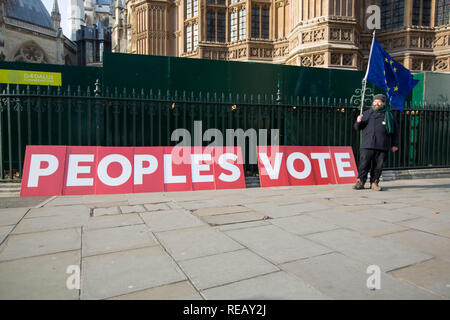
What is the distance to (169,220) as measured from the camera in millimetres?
3865

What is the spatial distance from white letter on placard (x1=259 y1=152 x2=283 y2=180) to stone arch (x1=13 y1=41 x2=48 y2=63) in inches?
1893

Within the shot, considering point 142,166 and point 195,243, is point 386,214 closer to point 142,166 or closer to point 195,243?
point 195,243

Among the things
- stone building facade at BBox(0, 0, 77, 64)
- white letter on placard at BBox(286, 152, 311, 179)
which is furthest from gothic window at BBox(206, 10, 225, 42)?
stone building facade at BBox(0, 0, 77, 64)

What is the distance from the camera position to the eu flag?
21.7ft

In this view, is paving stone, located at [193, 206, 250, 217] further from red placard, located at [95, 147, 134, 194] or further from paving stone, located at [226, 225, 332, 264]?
red placard, located at [95, 147, 134, 194]

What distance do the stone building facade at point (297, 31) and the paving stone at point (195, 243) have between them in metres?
13.1

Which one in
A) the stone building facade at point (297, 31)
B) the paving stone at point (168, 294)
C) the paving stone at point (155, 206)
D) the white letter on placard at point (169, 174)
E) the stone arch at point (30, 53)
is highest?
the stone arch at point (30, 53)

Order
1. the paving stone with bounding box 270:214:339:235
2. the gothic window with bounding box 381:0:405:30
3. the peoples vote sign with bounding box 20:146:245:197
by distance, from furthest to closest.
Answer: the gothic window with bounding box 381:0:405:30
the peoples vote sign with bounding box 20:146:245:197
the paving stone with bounding box 270:214:339:235

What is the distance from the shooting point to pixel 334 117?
7.75 meters

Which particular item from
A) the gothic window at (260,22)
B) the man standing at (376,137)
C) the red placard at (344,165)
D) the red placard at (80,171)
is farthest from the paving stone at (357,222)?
the gothic window at (260,22)

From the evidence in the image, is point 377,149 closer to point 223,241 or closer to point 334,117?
point 334,117

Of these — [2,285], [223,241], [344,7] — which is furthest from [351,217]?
[344,7]

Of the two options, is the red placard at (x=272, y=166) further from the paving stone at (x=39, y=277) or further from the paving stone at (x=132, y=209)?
the paving stone at (x=39, y=277)

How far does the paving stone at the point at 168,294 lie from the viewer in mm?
1934
